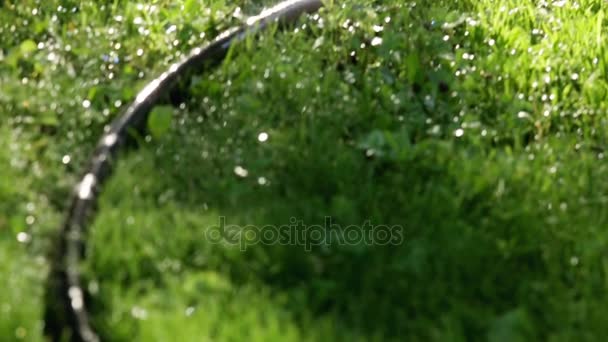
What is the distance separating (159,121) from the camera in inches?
186

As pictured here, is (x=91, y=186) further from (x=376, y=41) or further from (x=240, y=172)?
(x=376, y=41)

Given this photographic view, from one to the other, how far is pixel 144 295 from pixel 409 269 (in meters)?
0.91

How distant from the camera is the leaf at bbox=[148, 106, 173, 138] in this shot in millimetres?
4719

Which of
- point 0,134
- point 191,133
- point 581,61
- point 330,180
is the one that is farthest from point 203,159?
point 581,61

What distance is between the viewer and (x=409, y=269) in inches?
159

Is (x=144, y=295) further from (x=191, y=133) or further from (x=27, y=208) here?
(x=191, y=133)

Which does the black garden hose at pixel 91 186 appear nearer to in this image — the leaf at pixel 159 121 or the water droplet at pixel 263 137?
the leaf at pixel 159 121

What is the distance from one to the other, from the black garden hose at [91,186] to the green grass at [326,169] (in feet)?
0.19
